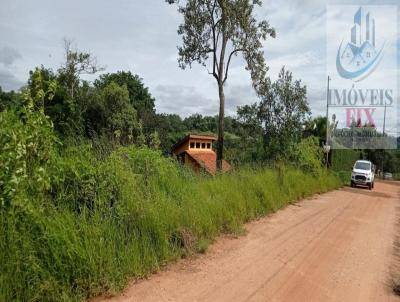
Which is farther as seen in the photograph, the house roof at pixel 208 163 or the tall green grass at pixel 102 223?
the house roof at pixel 208 163

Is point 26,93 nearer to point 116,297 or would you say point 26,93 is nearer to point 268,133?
point 116,297

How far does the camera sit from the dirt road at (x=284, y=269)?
487cm

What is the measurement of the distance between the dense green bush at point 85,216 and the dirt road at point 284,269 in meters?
0.40

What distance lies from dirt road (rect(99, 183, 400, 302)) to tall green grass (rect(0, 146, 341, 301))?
39 cm

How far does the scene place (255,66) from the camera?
63.0 feet

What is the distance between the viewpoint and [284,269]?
5.89 meters

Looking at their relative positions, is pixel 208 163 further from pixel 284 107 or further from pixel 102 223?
pixel 102 223

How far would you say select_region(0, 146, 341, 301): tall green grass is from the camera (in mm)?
4164

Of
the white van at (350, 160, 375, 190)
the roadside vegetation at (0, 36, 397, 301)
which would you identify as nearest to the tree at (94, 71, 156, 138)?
the white van at (350, 160, 375, 190)

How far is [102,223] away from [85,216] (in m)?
0.26

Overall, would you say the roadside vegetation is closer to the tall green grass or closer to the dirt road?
the tall green grass

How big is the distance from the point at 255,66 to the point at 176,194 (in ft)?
43.8

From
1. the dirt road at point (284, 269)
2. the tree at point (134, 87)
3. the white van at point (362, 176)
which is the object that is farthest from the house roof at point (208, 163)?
the tree at point (134, 87)

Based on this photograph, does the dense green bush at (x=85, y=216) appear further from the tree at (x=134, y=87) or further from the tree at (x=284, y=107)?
the tree at (x=134, y=87)
